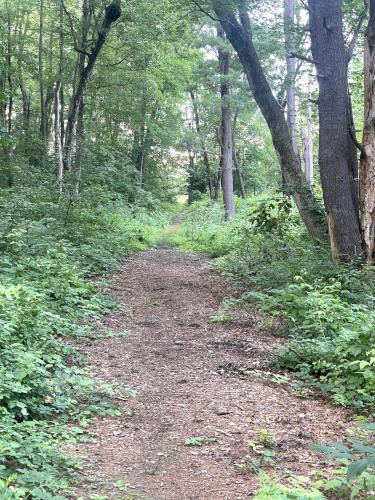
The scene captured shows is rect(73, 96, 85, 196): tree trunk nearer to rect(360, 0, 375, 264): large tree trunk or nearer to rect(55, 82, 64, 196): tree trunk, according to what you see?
rect(55, 82, 64, 196): tree trunk

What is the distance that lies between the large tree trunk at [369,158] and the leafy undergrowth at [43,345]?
4.60 m

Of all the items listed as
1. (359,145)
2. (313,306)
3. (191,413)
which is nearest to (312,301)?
(313,306)

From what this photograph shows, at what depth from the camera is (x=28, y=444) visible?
315 centimetres

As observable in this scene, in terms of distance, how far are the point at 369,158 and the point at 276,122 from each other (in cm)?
244

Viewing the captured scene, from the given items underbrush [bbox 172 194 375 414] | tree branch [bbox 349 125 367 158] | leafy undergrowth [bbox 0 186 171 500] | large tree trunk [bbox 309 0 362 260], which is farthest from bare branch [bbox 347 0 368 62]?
leafy undergrowth [bbox 0 186 171 500]

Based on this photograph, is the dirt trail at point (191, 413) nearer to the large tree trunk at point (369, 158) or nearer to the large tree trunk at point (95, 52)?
the large tree trunk at point (369, 158)

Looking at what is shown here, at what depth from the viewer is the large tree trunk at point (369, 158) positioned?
784 centimetres

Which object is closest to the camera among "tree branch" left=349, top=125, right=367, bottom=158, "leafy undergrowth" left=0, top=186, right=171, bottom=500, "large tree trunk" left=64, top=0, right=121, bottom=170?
"leafy undergrowth" left=0, top=186, right=171, bottom=500

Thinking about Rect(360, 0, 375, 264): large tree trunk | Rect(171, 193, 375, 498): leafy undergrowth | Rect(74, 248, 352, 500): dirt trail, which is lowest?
Rect(74, 248, 352, 500): dirt trail

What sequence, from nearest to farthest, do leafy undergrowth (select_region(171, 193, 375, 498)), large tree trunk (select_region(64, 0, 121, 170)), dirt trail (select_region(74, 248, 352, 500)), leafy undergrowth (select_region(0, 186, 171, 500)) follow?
leafy undergrowth (select_region(0, 186, 171, 500)) → dirt trail (select_region(74, 248, 352, 500)) → leafy undergrowth (select_region(171, 193, 375, 498)) → large tree trunk (select_region(64, 0, 121, 170))

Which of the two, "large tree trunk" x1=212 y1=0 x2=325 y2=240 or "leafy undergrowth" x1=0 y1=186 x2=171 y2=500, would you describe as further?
"large tree trunk" x1=212 y1=0 x2=325 y2=240

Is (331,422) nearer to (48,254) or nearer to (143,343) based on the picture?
(143,343)

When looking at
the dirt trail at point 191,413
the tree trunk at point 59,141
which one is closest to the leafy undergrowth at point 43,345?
the dirt trail at point 191,413

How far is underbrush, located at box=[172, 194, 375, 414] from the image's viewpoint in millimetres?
4637
